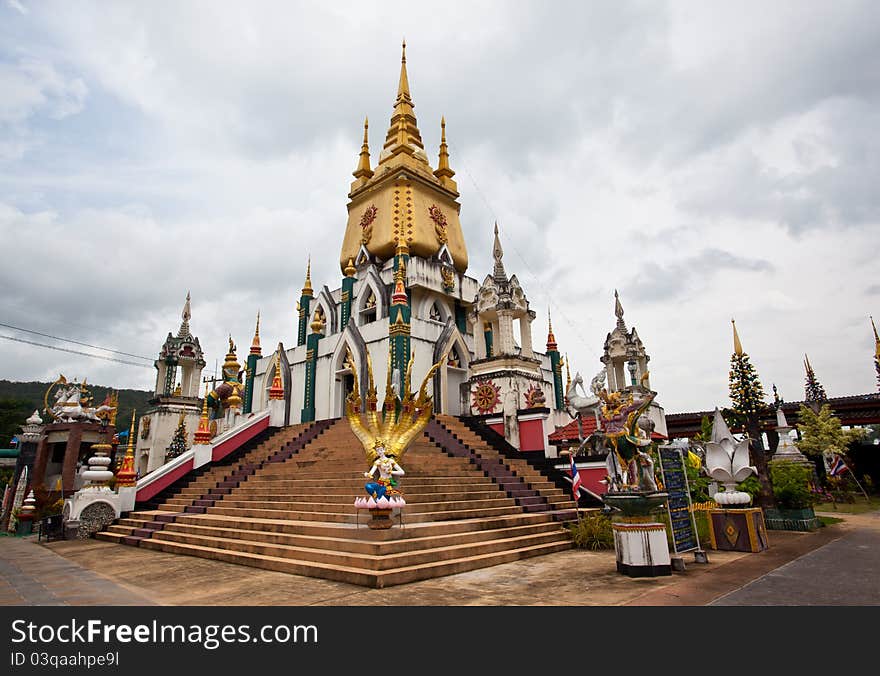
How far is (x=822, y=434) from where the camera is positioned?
2555 centimetres

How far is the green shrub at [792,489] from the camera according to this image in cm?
1229

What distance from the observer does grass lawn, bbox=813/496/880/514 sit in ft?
61.3

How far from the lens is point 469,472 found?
12.8m

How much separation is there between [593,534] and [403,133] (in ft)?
79.6

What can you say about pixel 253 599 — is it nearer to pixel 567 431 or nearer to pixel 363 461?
pixel 363 461

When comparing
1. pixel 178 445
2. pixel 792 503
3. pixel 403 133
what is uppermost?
pixel 403 133

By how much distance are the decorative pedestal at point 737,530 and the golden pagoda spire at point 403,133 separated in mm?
23136

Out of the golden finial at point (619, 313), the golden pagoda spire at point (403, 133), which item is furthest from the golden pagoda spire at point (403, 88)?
the golden finial at point (619, 313)

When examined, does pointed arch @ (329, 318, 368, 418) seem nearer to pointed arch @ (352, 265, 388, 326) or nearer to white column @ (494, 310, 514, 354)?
pointed arch @ (352, 265, 388, 326)

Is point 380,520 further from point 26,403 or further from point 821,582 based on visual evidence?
point 26,403

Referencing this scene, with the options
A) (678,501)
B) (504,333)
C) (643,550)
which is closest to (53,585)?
→ (643,550)

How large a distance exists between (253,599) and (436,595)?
79.6 inches
